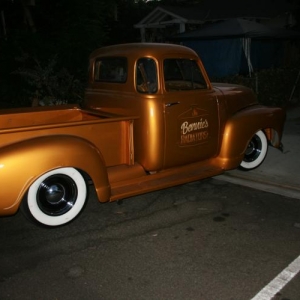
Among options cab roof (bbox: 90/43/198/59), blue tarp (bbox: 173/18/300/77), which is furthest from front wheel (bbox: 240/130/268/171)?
blue tarp (bbox: 173/18/300/77)

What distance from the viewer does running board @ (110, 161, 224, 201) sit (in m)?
4.20

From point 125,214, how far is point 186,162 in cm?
109

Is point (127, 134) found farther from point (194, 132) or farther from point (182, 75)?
point (182, 75)

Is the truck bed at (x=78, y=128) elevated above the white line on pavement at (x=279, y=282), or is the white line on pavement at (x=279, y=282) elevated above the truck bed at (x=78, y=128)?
the truck bed at (x=78, y=128)

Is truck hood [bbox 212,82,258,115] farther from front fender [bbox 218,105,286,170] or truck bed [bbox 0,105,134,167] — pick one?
truck bed [bbox 0,105,134,167]

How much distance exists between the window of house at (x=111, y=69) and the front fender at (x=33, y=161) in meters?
1.26

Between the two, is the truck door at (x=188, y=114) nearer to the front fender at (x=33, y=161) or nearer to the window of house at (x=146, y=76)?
the window of house at (x=146, y=76)

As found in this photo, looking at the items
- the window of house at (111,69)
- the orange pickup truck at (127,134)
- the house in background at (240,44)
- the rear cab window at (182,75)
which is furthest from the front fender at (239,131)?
the house in background at (240,44)

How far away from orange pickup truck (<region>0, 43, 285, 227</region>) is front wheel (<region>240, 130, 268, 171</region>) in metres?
0.12

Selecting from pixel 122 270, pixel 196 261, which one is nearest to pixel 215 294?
pixel 196 261

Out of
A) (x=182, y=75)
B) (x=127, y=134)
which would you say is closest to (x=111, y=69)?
(x=182, y=75)

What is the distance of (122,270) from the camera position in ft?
10.5

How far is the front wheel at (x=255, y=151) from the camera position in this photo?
5812 millimetres

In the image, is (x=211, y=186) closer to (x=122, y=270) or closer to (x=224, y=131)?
(x=224, y=131)
